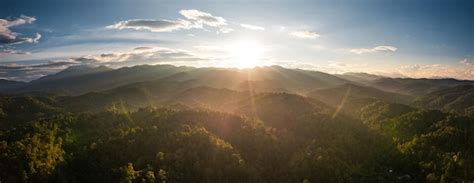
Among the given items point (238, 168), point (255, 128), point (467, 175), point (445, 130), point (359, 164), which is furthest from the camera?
point (255, 128)

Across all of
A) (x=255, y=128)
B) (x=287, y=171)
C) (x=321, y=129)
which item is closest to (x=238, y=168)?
(x=287, y=171)

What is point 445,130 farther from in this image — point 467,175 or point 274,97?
point 274,97

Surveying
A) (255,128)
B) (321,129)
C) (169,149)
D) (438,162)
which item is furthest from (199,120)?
(438,162)

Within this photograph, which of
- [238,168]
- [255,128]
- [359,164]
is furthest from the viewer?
[255,128]

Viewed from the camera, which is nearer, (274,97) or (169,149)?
(169,149)

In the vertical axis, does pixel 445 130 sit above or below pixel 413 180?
above

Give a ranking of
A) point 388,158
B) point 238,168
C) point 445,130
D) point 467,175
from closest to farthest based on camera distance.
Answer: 1. point 467,175
2. point 238,168
3. point 388,158
4. point 445,130

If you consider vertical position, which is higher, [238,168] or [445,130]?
[445,130]

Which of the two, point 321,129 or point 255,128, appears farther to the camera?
point 321,129

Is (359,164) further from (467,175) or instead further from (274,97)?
(274,97)
